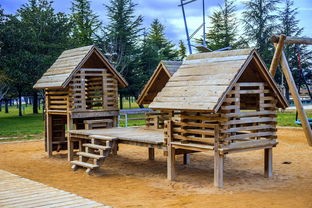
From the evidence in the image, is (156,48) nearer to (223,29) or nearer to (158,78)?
(223,29)

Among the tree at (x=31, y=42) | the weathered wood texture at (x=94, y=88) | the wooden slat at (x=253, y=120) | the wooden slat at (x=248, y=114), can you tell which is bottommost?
the wooden slat at (x=253, y=120)

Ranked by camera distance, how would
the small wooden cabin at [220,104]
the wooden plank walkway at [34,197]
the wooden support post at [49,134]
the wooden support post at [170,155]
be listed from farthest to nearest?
the wooden support post at [49,134] → the wooden support post at [170,155] → the small wooden cabin at [220,104] → the wooden plank walkway at [34,197]

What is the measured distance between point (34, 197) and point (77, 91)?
788 cm

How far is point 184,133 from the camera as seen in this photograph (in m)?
11.4

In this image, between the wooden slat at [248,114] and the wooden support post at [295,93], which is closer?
the wooden slat at [248,114]

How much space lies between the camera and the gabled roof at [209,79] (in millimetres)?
10281

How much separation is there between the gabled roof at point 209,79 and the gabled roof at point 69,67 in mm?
4830

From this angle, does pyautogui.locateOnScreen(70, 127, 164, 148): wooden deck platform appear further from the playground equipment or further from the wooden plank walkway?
the playground equipment

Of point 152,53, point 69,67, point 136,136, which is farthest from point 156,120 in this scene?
point 152,53

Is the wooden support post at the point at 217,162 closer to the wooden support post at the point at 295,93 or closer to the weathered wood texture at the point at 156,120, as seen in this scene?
the weathered wood texture at the point at 156,120

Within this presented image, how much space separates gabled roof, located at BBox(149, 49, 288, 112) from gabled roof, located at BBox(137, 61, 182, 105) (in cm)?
211

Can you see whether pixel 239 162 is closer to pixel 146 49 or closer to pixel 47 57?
pixel 47 57

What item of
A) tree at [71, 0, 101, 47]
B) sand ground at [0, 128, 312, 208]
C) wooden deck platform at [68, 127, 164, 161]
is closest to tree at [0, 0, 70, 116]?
tree at [71, 0, 101, 47]

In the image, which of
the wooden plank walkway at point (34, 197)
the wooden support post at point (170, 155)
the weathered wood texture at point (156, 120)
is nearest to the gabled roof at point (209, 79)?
the wooden support post at point (170, 155)
